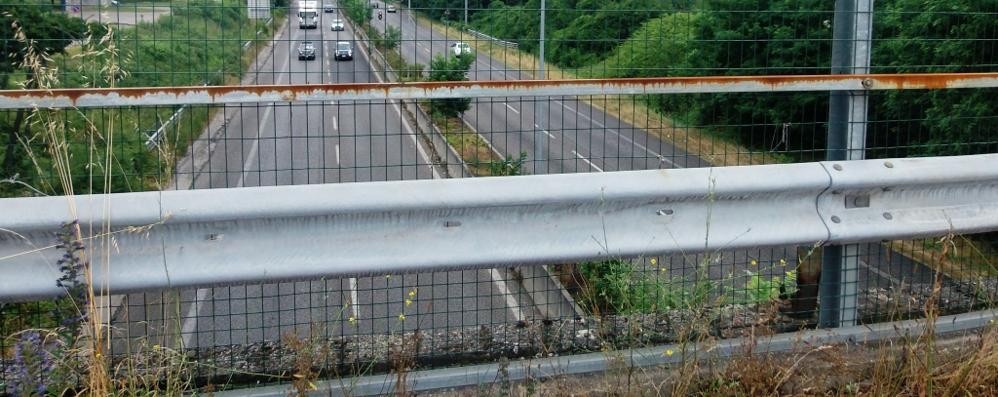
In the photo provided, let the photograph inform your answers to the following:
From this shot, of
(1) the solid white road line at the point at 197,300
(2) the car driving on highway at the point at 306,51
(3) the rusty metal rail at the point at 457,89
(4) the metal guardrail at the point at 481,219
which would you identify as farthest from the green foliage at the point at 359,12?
(4) the metal guardrail at the point at 481,219

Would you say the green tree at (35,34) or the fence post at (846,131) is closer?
the green tree at (35,34)

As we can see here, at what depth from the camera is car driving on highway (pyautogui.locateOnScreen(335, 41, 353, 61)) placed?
4.81 meters

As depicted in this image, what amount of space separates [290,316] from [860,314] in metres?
7.06

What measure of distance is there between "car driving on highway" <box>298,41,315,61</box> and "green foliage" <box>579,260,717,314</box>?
1774 mm

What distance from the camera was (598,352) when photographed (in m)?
4.04

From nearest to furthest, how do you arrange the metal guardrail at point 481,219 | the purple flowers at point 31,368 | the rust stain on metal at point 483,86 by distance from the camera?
1. the purple flowers at point 31,368
2. the metal guardrail at point 481,219
3. the rust stain on metal at point 483,86

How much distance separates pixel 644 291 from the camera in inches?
173

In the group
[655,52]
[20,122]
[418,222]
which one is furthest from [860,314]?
[20,122]

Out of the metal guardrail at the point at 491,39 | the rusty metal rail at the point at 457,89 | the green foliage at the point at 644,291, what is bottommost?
the green foliage at the point at 644,291

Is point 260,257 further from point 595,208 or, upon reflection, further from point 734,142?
point 734,142

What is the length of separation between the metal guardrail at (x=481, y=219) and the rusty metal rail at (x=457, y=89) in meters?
0.52

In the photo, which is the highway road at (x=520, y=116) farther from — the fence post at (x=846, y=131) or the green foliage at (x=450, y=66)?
the fence post at (x=846, y=131)

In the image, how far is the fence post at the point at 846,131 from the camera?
4.59m

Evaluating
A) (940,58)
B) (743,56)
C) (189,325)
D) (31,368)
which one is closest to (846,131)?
(743,56)
